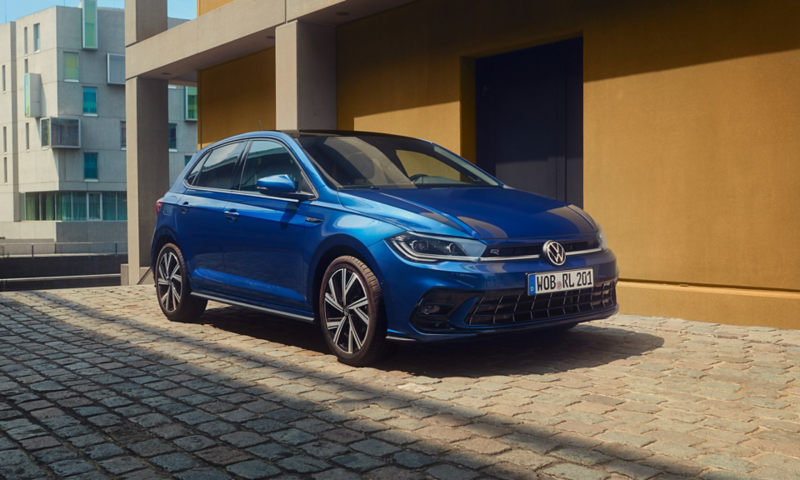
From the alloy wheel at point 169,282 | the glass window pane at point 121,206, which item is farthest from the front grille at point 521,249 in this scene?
the glass window pane at point 121,206

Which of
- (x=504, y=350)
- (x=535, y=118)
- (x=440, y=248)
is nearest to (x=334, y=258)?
(x=440, y=248)

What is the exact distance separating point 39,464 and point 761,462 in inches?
121

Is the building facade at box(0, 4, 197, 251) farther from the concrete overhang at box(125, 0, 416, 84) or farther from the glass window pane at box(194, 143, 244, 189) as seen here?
the glass window pane at box(194, 143, 244, 189)

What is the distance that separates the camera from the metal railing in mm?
39866

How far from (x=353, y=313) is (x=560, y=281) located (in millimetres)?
1366

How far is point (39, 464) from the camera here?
347 centimetres

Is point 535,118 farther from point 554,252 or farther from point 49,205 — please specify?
point 49,205

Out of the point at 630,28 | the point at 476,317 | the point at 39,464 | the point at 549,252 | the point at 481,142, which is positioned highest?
the point at 630,28

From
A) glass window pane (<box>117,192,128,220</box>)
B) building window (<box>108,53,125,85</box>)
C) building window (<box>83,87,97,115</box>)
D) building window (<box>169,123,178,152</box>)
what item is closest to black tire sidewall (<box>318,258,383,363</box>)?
glass window pane (<box>117,192,128,220</box>)

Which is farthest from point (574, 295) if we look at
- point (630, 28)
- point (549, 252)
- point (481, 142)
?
point (481, 142)

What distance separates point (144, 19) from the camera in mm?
18312

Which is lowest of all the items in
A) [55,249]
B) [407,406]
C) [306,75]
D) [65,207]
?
[55,249]

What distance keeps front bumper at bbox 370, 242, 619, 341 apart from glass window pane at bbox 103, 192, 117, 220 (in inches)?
1956

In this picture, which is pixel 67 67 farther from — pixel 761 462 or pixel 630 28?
pixel 761 462
